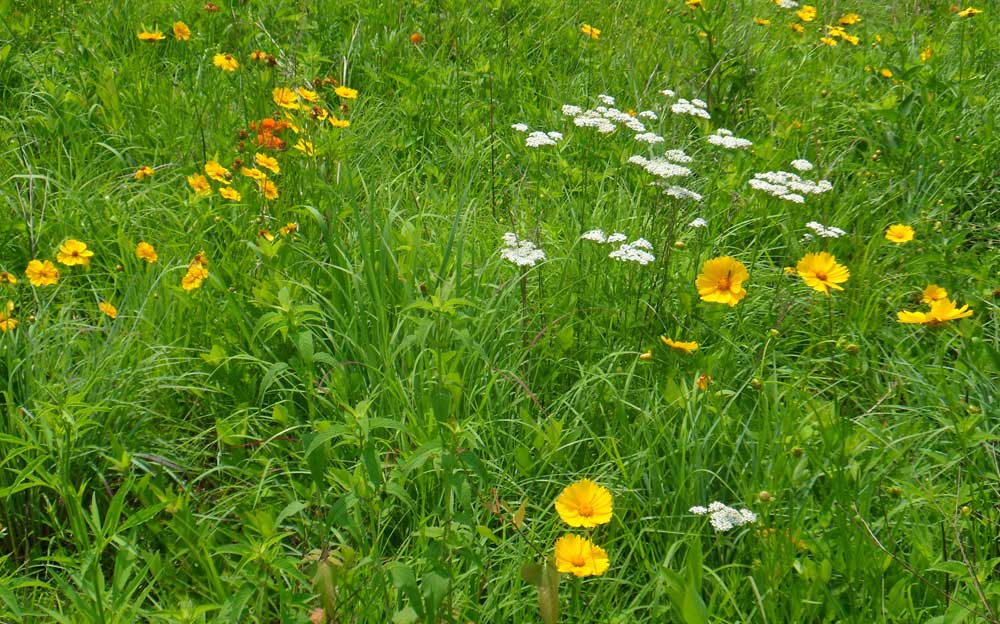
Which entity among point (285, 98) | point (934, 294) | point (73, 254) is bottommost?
point (73, 254)

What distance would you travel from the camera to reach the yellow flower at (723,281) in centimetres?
194

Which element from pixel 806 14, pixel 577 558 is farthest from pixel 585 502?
pixel 806 14

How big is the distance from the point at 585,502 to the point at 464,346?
23.0 inches

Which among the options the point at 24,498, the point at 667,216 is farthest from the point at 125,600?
the point at 667,216

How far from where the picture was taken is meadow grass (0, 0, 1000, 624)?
5.21 ft

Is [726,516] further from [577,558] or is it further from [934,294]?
[934,294]

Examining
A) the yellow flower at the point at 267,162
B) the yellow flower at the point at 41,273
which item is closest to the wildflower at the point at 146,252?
the yellow flower at the point at 41,273

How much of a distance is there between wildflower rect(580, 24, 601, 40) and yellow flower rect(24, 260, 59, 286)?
2.33 metres

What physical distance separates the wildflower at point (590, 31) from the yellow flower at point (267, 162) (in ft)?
5.45

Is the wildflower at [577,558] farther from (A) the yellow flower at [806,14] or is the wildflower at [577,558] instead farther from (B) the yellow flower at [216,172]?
(A) the yellow flower at [806,14]

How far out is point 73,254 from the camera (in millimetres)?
2254

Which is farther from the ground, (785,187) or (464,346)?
(785,187)

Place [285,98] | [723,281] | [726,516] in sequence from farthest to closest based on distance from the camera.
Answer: [285,98], [723,281], [726,516]

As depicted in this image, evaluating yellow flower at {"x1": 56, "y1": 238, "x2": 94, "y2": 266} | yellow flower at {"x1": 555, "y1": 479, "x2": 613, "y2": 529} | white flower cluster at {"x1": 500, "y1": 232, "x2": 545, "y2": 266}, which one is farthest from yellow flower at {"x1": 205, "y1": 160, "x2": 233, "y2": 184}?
yellow flower at {"x1": 555, "y1": 479, "x2": 613, "y2": 529}
